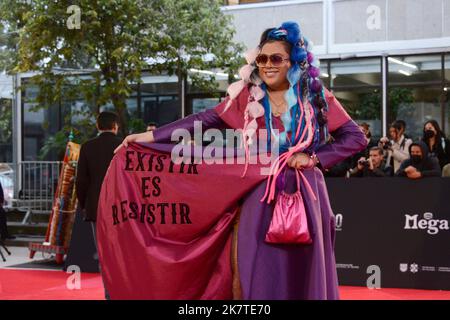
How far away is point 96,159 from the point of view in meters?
6.89

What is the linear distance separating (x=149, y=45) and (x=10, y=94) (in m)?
7.13

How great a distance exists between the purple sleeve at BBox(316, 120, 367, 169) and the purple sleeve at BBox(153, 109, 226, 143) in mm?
617

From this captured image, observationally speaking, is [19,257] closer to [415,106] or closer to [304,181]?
[304,181]

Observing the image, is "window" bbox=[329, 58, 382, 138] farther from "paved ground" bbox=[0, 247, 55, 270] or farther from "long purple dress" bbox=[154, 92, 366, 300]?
"long purple dress" bbox=[154, 92, 366, 300]

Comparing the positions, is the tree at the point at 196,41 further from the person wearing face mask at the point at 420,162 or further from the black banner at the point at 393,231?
the black banner at the point at 393,231

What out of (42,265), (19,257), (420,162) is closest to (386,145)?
(420,162)

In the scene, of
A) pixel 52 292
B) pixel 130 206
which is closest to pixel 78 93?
pixel 52 292

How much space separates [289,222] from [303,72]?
2.88ft

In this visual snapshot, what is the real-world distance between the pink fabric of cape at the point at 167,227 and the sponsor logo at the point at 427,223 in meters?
3.89

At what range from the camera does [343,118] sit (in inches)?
163

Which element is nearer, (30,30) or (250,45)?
(30,30)

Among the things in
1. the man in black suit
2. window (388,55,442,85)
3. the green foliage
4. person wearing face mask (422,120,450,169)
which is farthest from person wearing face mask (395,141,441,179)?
the green foliage

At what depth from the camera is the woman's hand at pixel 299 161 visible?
154 inches
